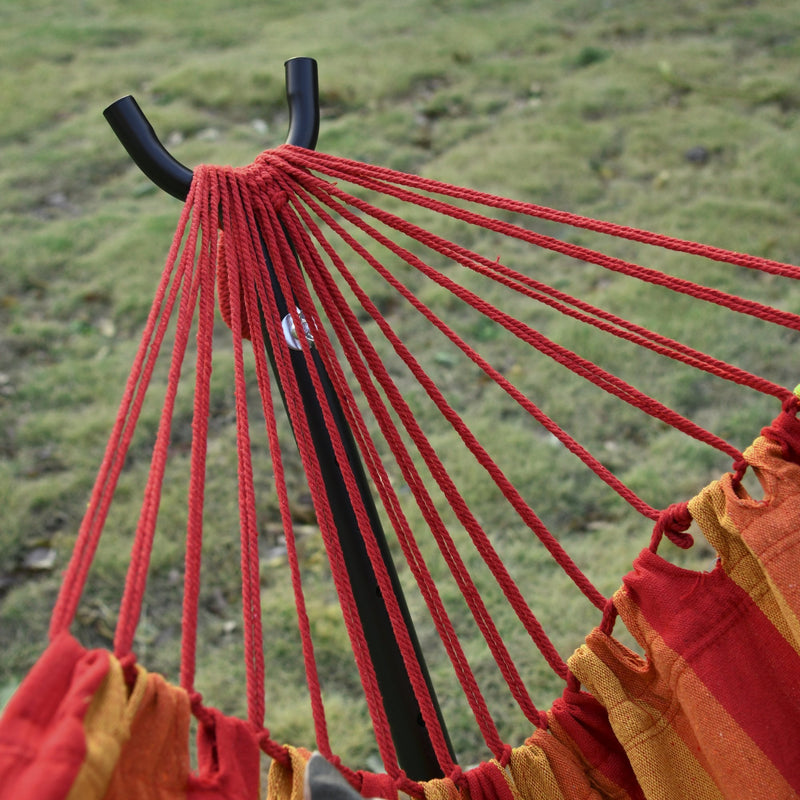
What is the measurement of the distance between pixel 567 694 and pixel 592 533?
1.18m

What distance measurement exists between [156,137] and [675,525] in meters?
0.68

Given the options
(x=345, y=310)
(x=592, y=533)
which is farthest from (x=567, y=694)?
(x=592, y=533)

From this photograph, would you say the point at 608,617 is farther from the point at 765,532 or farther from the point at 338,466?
the point at 338,466

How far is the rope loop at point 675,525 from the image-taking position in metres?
0.83

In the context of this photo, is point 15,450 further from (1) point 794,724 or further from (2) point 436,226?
(1) point 794,724

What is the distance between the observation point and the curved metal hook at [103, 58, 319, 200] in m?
0.88

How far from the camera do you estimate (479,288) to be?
2768mm

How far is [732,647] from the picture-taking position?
0.80 m

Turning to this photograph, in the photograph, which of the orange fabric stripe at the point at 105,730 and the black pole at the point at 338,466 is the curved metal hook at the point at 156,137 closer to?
the black pole at the point at 338,466

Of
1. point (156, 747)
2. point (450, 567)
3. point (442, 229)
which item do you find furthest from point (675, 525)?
point (442, 229)

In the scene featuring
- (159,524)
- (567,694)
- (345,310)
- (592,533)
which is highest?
(345,310)

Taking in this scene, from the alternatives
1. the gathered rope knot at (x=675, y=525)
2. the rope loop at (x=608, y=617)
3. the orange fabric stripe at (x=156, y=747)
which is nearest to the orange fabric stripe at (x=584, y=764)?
the rope loop at (x=608, y=617)

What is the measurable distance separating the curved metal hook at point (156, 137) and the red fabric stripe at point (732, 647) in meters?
0.60

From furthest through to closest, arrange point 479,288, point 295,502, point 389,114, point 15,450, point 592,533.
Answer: point 389,114
point 479,288
point 15,450
point 295,502
point 592,533
